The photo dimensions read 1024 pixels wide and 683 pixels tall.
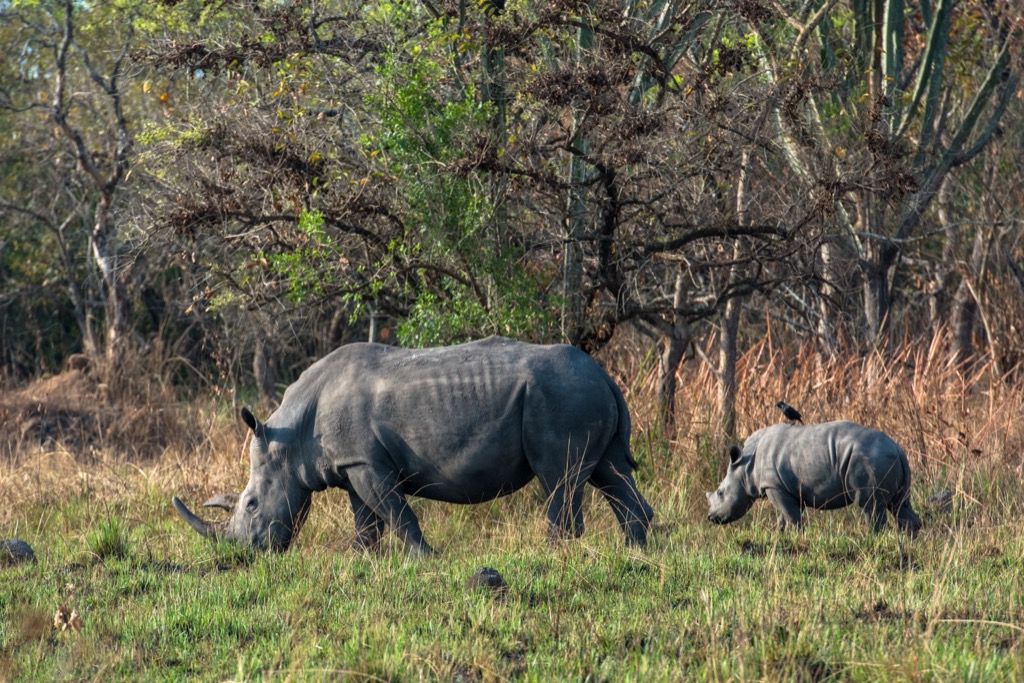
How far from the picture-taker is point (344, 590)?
20.2ft

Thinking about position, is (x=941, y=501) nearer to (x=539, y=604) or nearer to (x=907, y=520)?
(x=907, y=520)

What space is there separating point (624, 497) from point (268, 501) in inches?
81.5

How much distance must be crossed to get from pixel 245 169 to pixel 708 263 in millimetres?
3442

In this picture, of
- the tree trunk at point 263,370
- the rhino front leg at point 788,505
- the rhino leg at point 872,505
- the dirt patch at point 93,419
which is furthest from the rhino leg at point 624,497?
the tree trunk at point 263,370

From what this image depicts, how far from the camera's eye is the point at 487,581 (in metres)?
6.05

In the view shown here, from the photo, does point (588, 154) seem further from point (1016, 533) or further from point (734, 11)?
point (1016, 533)

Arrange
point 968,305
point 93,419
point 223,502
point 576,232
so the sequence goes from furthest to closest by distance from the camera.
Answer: point 93,419 → point 968,305 → point 576,232 → point 223,502

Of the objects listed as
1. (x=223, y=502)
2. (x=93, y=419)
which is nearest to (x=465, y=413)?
(x=223, y=502)

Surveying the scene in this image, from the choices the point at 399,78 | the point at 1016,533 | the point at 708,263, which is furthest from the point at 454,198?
the point at 1016,533

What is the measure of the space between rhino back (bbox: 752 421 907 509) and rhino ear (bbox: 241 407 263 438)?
115 inches

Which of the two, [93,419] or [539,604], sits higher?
[539,604]

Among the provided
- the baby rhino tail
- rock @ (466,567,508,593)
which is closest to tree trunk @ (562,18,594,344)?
the baby rhino tail

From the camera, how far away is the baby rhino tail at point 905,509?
23.4ft

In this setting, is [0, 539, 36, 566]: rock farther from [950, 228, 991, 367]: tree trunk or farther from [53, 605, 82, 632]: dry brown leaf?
[950, 228, 991, 367]: tree trunk
